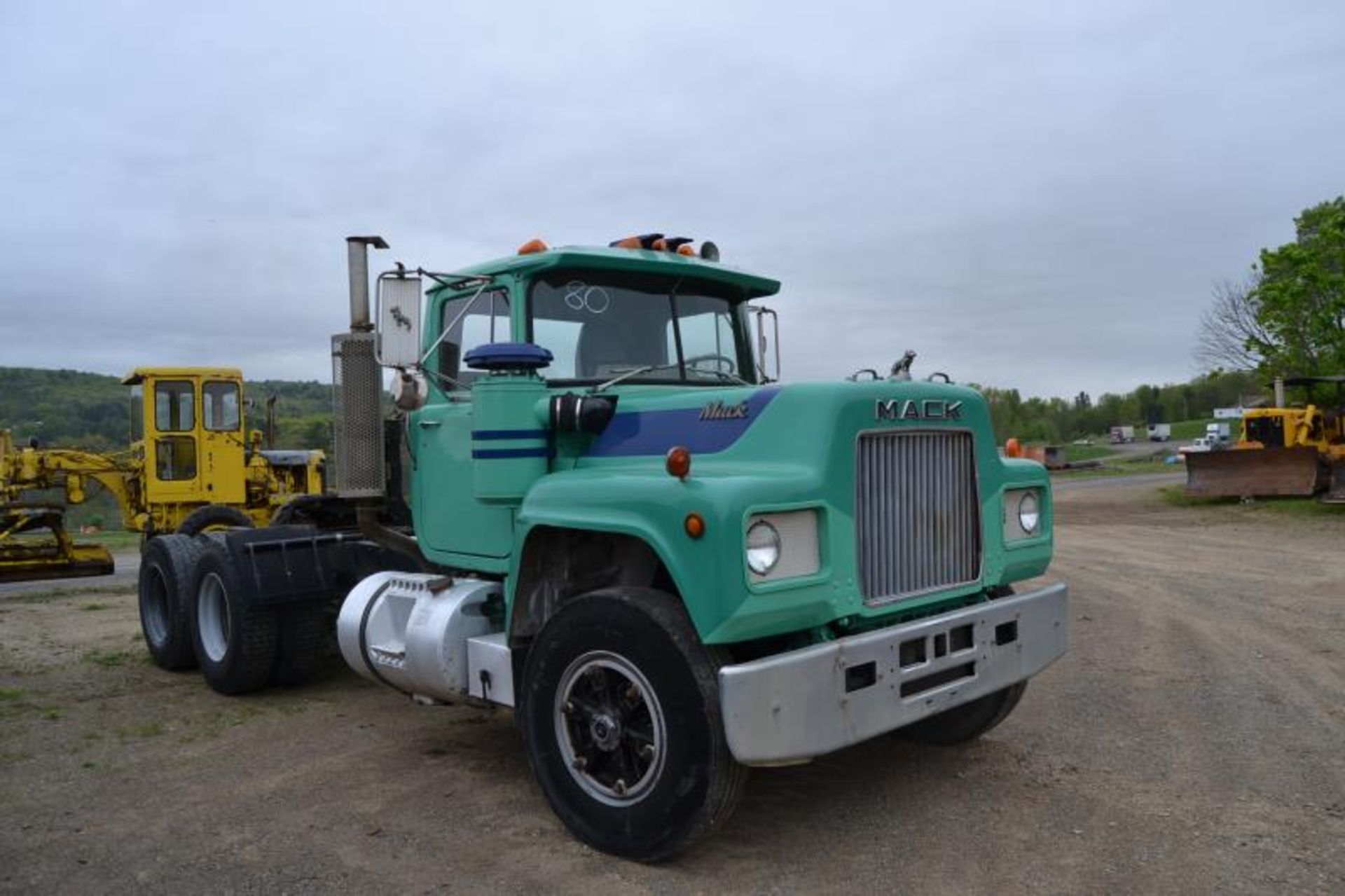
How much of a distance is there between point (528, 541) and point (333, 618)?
2937 mm

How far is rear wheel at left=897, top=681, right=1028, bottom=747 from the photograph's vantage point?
5.07m

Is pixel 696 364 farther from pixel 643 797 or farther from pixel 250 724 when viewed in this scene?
pixel 250 724

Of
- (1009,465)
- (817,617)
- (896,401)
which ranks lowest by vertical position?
(817,617)

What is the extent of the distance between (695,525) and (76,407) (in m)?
59.8

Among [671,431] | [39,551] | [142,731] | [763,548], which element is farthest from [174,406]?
[763,548]

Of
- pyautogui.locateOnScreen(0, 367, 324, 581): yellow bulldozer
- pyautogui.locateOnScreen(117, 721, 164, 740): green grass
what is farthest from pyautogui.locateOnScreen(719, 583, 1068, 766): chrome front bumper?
pyautogui.locateOnScreen(0, 367, 324, 581): yellow bulldozer

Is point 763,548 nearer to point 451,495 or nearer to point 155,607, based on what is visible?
point 451,495

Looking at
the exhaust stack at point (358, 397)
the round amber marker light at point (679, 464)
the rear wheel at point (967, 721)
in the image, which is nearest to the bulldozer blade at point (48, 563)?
the exhaust stack at point (358, 397)

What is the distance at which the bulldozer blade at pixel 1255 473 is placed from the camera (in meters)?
18.8

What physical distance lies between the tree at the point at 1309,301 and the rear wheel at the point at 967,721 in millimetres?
24947

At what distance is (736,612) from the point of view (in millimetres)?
3514

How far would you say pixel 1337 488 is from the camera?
58.2 feet

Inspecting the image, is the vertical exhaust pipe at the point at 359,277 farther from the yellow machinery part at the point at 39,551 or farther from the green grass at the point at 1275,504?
the green grass at the point at 1275,504

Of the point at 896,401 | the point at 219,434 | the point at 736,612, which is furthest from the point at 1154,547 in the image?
the point at 219,434
